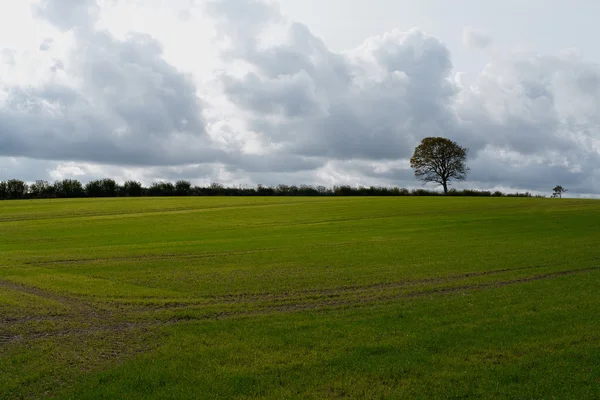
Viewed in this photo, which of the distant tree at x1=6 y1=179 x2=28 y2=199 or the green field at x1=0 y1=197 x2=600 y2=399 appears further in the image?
the distant tree at x1=6 y1=179 x2=28 y2=199

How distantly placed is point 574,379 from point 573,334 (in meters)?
3.35

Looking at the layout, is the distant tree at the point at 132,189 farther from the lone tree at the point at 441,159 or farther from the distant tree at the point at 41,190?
the lone tree at the point at 441,159

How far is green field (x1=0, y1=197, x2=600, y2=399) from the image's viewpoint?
35.9 ft

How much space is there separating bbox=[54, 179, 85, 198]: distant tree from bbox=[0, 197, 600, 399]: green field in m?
94.0

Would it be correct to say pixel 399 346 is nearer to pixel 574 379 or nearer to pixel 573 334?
pixel 574 379

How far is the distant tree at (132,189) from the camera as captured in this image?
128750mm

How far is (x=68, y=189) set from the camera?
12550cm

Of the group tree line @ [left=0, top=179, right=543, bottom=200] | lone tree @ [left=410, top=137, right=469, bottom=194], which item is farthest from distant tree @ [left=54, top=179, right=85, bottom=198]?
lone tree @ [left=410, top=137, right=469, bottom=194]

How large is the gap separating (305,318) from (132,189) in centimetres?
12212

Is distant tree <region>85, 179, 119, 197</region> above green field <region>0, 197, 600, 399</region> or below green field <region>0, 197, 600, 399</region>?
above

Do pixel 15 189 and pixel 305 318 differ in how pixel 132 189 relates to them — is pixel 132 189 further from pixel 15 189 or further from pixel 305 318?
pixel 305 318

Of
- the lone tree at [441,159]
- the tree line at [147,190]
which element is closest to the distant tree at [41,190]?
the tree line at [147,190]

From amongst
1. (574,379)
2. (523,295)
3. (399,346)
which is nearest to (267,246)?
(523,295)

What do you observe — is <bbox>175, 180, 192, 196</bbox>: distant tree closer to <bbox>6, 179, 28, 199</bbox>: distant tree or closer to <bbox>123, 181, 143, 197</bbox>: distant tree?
<bbox>123, 181, 143, 197</bbox>: distant tree
